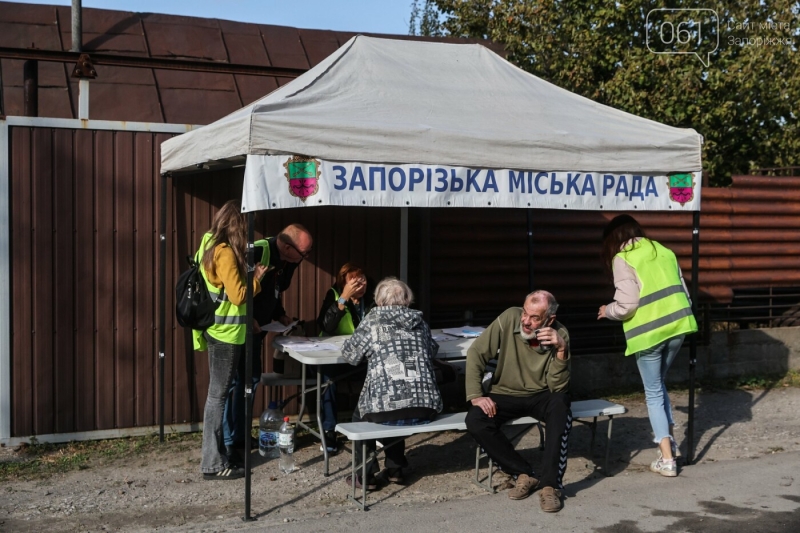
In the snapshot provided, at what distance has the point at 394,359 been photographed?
542 cm

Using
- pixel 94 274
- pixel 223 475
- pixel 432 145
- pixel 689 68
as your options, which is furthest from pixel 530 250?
pixel 689 68

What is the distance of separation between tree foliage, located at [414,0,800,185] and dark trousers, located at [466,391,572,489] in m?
7.46

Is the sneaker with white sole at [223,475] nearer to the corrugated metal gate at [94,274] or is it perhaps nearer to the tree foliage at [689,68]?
the corrugated metal gate at [94,274]

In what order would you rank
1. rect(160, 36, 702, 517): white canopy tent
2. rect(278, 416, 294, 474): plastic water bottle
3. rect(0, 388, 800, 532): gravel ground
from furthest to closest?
rect(278, 416, 294, 474): plastic water bottle, rect(0, 388, 800, 532): gravel ground, rect(160, 36, 702, 517): white canopy tent

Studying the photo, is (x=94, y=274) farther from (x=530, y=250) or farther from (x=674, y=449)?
(x=674, y=449)

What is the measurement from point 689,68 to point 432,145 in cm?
773

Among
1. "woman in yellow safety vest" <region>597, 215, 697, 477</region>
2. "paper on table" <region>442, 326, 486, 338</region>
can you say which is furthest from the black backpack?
"woman in yellow safety vest" <region>597, 215, 697, 477</region>

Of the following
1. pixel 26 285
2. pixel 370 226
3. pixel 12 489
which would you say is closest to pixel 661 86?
pixel 370 226

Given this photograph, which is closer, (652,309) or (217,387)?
(217,387)

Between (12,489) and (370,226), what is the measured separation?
3336 millimetres

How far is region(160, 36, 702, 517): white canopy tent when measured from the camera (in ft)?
16.3

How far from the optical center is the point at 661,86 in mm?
12047

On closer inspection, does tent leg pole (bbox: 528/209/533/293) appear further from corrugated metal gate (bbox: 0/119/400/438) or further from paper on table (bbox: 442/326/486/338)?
corrugated metal gate (bbox: 0/119/400/438)

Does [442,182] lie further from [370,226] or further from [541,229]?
[541,229]
